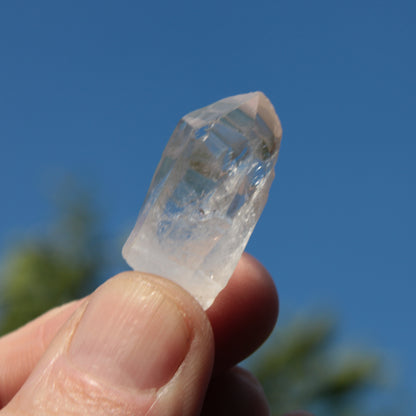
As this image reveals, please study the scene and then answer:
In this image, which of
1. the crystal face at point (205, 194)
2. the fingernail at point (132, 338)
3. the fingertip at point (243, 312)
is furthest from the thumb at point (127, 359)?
the fingertip at point (243, 312)

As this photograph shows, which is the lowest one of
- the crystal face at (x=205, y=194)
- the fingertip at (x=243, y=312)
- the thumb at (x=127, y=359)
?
the fingertip at (x=243, y=312)

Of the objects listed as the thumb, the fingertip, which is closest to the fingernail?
the thumb

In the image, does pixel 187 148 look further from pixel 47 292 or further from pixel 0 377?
pixel 47 292

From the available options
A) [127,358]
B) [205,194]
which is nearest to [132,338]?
[127,358]

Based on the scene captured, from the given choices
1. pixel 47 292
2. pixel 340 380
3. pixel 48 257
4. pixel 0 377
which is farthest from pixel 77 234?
pixel 0 377

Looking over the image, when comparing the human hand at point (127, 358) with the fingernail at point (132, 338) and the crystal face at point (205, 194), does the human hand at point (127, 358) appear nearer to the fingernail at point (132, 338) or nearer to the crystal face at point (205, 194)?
the fingernail at point (132, 338)

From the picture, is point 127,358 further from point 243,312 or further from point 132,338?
point 243,312

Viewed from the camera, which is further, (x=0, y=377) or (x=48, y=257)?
(x=48, y=257)
